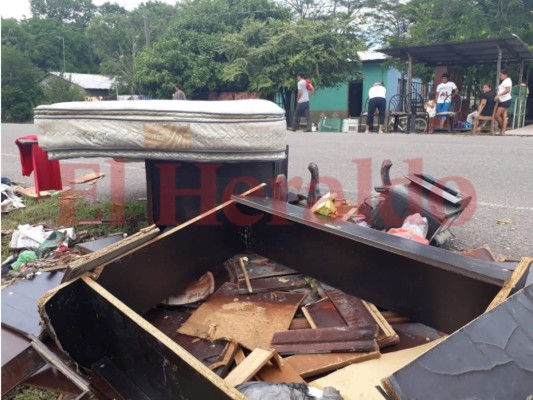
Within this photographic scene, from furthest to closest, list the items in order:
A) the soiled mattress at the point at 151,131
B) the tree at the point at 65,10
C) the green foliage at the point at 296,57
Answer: the tree at the point at 65,10, the green foliage at the point at 296,57, the soiled mattress at the point at 151,131

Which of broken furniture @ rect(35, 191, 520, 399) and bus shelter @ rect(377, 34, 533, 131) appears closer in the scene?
broken furniture @ rect(35, 191, 520, 399)

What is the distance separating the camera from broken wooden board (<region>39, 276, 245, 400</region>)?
119 cm

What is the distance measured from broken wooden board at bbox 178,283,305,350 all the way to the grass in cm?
149

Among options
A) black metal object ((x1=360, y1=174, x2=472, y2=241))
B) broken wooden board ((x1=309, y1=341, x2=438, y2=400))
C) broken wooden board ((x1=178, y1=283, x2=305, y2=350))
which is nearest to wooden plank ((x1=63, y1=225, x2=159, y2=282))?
broken wooden board ((x1=178, y1=283, x2=305, y2=350))

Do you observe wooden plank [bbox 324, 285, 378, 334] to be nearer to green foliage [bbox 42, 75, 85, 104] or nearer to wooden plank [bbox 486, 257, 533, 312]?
wooden plank [bbox 486, 257, 533, 312]

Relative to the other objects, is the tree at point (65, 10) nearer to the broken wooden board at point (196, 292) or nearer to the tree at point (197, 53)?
the tree at point (197, 53)

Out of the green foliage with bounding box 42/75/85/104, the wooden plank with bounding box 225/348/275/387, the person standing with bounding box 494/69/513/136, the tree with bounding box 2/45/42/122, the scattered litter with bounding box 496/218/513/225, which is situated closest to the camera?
the wooden plank with bounding box 225/348/275/387

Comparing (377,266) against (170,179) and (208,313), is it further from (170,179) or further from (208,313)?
(170,179)

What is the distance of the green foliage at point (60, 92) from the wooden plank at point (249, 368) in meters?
34.4

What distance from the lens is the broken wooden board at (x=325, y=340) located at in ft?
5.90

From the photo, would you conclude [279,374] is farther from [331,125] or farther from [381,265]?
[331,125]

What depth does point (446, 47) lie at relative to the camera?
13078 millimetres

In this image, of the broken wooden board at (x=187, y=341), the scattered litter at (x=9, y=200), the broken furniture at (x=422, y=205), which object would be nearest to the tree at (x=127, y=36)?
the scattered litter at (x=9, y=200)

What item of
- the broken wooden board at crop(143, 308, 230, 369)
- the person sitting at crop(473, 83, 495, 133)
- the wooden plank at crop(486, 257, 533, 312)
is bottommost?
the broken wooden board at crop(143, 308, 230, 369)
